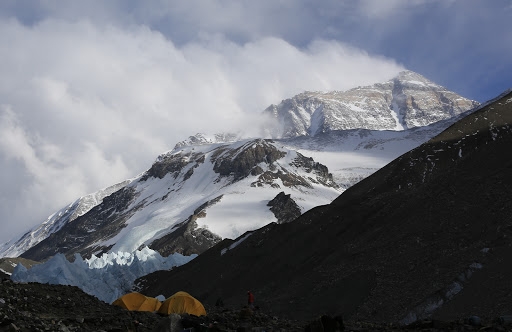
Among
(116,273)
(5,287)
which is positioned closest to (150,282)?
(116,273)

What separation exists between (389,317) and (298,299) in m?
12.1

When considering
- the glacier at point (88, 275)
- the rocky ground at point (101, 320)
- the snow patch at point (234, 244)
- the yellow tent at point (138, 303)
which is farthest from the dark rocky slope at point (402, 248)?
the glacier at point (88, 275)

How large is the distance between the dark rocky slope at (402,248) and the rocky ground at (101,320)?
16.6 m

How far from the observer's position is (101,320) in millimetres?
20344

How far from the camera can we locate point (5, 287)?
78.2 feet

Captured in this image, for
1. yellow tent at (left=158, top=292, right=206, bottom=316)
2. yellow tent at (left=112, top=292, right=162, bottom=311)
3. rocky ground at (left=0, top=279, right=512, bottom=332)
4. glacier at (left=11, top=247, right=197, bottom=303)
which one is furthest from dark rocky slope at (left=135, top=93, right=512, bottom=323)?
glacier at (left=11, top=247, right=197, bottom=303)

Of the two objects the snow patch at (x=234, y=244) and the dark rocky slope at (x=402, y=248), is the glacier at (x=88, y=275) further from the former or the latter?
the dark rocky slope at (x=402, y=248)

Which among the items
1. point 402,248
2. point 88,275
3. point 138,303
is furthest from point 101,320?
point 88,275

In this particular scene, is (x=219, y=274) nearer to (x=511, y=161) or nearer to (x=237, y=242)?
(x=237, y=242)

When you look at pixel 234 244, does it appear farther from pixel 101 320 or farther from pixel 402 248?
pixel 101 320

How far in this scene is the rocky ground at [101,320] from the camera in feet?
60.2

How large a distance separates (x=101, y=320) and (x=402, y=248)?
117 feet

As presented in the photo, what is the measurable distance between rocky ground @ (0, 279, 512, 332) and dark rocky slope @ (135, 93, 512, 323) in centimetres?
1663

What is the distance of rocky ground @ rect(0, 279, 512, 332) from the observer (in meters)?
18.3
